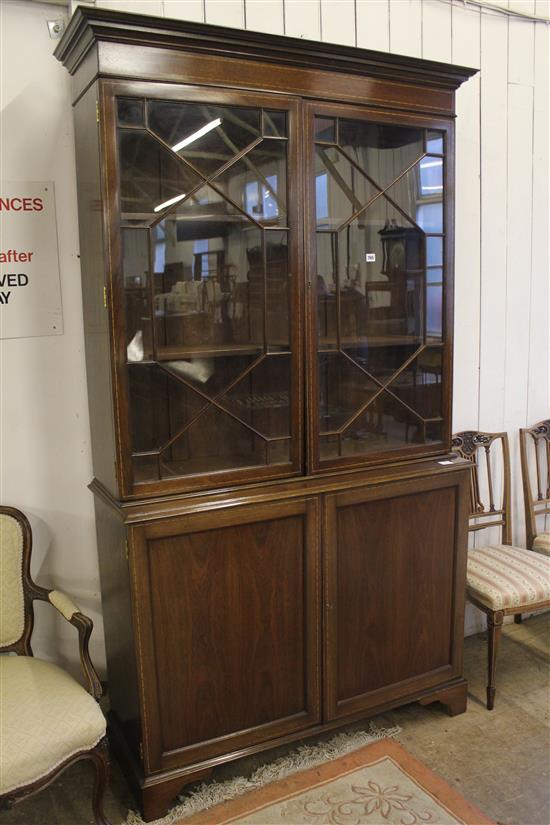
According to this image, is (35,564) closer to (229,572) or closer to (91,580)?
(91,580)

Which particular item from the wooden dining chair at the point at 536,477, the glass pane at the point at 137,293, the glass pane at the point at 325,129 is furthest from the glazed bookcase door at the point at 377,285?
the wooden dining chair at the point at 536,477

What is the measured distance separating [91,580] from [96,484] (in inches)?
15.5

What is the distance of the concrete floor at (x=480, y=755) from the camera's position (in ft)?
6.44

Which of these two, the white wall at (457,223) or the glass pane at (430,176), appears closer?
the white wall at (457,223)

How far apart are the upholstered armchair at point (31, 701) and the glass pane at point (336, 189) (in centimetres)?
128

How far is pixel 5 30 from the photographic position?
1.95 meters

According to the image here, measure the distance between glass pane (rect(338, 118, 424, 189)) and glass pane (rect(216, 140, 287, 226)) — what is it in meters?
0.22

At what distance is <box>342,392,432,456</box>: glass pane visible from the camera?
2160 mm

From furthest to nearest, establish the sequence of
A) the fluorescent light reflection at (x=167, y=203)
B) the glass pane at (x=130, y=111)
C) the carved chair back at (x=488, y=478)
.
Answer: the carved chair back at (x=488, y=478)
the fluorescent light reflection at (x=167, y=203)
the glass pane at (x=130, y=111)

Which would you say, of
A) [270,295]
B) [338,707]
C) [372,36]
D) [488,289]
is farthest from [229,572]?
[372,36]

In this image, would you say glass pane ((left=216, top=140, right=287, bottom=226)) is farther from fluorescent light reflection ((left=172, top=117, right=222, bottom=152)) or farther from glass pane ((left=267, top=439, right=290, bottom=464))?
glass pane ((left=267, top=439, right=290, bottom=464))

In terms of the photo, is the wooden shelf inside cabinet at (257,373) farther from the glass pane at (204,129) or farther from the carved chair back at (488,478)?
the carved chair back at (488,478)

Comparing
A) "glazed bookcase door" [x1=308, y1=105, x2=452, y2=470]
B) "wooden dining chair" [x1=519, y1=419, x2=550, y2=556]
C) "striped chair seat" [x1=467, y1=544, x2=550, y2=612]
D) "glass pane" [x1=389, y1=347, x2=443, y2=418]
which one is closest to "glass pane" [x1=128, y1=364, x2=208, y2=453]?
"glazed bookcase door" [x1=308, y1=105, x2=452, y2=470]

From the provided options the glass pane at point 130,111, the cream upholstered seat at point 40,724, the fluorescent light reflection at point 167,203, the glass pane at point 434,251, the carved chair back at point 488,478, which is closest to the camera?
the cream upholstered seat at point 40,724
